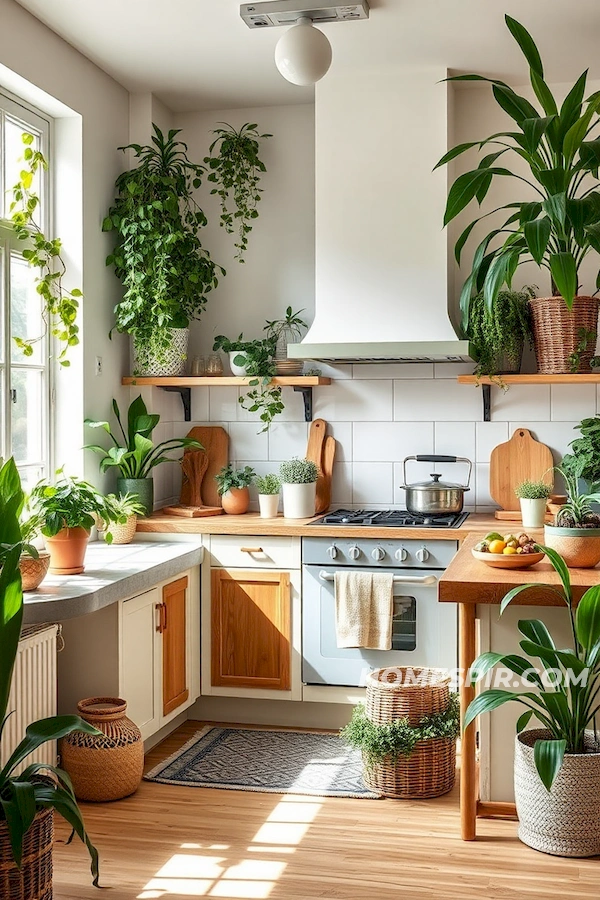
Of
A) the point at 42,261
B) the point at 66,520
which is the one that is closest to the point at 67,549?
the point at 66,520

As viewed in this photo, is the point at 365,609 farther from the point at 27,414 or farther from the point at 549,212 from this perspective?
the point at 549,212

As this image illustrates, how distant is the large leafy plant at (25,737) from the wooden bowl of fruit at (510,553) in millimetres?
1370

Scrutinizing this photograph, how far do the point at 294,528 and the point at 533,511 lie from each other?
1.02 metres

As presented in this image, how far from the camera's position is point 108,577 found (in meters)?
3.58

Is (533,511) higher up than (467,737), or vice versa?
(533,511)

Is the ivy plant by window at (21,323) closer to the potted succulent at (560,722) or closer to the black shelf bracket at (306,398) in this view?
the black shelf bracket at (306,398)

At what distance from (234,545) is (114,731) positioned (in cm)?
109

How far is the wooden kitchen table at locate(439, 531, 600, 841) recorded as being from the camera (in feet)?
9.78

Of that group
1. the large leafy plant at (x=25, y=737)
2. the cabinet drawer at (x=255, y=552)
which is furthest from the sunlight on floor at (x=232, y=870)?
the cabinet drawer at (x=255, y=552)

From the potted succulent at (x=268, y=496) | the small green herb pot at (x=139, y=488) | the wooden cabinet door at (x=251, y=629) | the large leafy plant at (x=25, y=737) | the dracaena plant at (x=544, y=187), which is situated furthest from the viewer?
the potted succulent at (x=268, y=496)

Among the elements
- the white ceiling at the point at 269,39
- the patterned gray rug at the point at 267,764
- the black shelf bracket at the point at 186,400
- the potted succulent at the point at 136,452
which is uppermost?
the white ceiling at the point at 269,39

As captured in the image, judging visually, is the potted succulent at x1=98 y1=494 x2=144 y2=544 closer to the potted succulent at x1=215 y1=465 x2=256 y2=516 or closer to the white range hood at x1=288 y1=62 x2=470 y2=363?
the potted succulent at x1=215 y1=465 x2=256 y2=516

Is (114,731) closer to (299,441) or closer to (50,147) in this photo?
(299,441)

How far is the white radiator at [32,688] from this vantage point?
3174 mm
